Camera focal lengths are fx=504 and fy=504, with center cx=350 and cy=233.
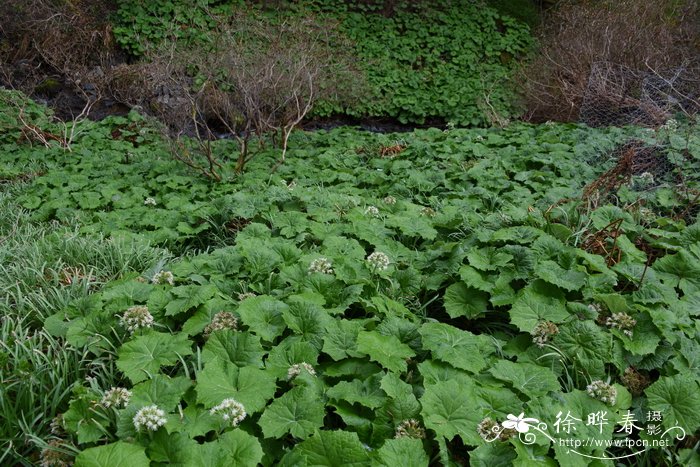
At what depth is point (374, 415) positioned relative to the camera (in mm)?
Result: 1864

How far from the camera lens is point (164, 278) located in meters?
2.68

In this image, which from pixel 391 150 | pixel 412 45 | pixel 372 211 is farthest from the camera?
pixel 412 45

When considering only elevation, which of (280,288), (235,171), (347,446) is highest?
(347,446)

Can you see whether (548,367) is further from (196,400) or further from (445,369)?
(196,400)

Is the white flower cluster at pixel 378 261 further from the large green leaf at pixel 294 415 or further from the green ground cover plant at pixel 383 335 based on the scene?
the large green leaf at pixel 294 415

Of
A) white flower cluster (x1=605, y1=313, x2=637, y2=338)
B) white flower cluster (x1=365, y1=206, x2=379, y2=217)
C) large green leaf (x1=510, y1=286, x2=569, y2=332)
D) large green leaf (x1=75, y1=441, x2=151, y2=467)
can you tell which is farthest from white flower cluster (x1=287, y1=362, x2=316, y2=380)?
white flower cluster (x1=365, y1=206, x2=379, y2=217)

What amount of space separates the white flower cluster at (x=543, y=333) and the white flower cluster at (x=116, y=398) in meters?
1.68

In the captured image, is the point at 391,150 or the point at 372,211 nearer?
the point at 372,211

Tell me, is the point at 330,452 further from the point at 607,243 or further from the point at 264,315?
the point at 607,243

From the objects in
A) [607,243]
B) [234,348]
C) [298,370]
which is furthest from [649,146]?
[234,348]

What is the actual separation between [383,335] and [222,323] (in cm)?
72

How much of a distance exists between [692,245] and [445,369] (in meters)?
1.83

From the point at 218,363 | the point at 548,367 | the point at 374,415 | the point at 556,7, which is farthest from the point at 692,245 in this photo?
the point at 556,7

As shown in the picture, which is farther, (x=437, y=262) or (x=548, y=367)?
(x=437, y=262)
